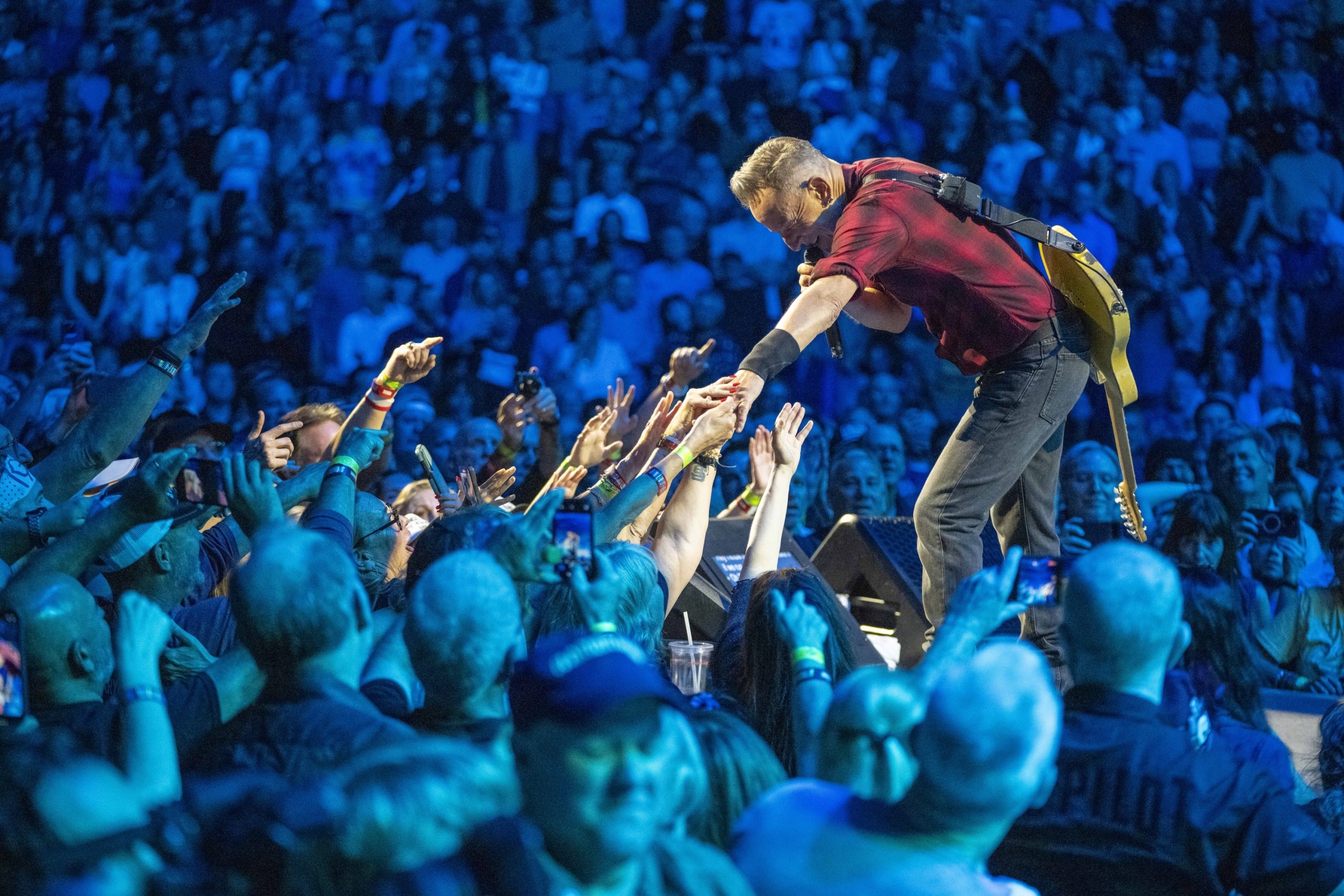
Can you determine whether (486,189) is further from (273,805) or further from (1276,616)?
(273,805)

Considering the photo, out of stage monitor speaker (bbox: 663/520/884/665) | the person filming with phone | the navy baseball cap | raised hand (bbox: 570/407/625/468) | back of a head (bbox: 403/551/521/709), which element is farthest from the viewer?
the person filming with phone

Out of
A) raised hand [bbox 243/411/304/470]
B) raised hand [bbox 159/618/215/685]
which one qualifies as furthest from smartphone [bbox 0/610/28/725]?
raised hand [bbox 243/411/304/470]

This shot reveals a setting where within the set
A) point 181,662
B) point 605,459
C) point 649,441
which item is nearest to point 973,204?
point 649,441

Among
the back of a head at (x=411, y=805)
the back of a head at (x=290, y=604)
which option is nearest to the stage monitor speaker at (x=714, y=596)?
the back of a head at (x=290, y=604)

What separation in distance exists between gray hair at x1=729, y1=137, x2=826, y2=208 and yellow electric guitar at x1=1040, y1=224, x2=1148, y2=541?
2.39 feet

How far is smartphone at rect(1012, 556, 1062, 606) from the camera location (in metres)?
2.02

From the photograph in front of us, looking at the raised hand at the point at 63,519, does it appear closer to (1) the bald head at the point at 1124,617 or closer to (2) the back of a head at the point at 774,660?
(2) the back of a head at the point at 774,660

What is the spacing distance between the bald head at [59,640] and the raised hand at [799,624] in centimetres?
116

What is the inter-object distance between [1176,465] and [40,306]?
7.82 metres

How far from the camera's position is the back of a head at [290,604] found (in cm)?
181

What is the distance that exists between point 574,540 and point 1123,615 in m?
0.89

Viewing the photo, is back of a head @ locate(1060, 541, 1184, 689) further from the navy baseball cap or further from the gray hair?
the gray hair

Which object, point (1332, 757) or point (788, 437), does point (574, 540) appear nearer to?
point (788, 437)

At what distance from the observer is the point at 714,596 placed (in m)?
4.46
